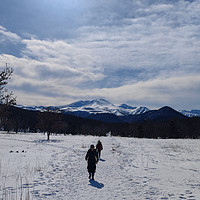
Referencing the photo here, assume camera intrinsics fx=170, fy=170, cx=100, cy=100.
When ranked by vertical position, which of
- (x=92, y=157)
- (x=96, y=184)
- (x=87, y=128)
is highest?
(x=92, y=157)

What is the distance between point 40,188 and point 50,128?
35939 millimetres

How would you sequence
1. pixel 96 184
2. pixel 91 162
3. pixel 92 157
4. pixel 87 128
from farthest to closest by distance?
pixel 87 128, pixel 92 157, pixel 91 162, pixel 96 184

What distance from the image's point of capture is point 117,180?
8.95 meters

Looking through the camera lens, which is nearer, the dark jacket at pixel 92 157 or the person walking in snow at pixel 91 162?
the person walking in snow at pixel 91 162

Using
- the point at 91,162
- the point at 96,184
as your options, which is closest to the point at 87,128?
the point at 91,162

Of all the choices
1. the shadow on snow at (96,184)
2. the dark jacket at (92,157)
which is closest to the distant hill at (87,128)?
the dark jacket at (92,157)

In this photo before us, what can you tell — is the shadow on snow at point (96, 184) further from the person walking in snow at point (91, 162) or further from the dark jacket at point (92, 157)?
the dark jacket at point (92, 157)

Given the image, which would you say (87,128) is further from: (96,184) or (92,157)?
(96,184)

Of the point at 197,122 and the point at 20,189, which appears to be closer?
the point at 20,189

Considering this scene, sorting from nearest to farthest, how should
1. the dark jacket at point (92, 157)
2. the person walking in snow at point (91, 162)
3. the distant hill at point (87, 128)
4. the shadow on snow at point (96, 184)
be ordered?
the shadow on snow at point (96, 184) < the person walking in snow at point (91, 162) < the dark jacket at point (92, 157) < the distant hill at point (87, 128)

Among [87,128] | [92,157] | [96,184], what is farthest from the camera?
[87,128]

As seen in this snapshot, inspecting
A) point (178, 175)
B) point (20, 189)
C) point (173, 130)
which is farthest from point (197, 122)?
point (20, 189)

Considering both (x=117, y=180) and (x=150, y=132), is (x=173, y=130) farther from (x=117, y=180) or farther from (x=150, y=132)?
(x=117, y=180)

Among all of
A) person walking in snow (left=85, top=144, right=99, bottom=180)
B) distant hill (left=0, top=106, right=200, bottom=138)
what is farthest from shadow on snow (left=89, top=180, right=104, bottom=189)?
distant hill (left=0, top=106, right=200, bottom=138)
